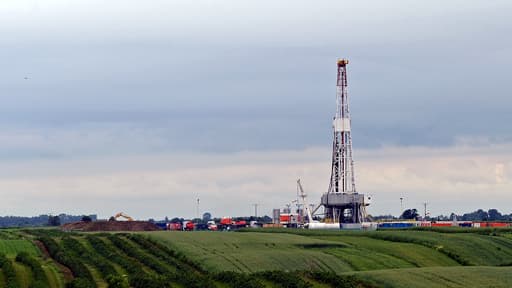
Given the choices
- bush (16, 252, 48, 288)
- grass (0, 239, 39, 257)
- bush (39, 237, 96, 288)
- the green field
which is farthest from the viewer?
grass (0, 239, 39, 257)

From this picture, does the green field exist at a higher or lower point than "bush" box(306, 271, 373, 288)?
higher

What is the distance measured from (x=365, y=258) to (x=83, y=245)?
33.9m

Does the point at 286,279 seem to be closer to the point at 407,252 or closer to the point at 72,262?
the point at 72,262

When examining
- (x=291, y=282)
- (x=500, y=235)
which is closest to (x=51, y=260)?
(x=291, y=282)

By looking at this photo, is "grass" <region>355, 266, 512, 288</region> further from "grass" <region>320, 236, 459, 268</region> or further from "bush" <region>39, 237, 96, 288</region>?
"bush" <region>39, 237, 96, 288</region>

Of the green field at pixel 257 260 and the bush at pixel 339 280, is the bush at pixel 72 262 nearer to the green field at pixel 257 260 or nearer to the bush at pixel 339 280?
the green field at pixel 257 260

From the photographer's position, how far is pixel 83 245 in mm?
118750

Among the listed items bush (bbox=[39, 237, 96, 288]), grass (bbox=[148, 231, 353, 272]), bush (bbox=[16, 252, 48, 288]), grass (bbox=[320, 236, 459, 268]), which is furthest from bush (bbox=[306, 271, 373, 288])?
grass (bbox=[320, 236, 459, 268])

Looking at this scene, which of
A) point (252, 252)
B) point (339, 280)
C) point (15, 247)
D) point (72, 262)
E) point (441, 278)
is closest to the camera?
point (339, 280)

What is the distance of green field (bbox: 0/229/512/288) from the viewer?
82688mm

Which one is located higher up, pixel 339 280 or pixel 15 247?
pixel 15 247

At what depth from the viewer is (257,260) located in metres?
104

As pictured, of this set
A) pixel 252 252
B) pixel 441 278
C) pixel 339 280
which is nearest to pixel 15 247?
pixel 252 252

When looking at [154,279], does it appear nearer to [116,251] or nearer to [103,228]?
[116,251]
